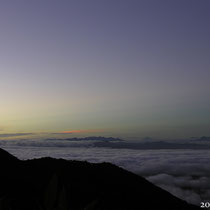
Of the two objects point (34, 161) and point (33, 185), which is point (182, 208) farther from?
point (34, 161)

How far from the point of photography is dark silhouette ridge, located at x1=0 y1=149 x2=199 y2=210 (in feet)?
66.8

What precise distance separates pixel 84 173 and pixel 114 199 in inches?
272

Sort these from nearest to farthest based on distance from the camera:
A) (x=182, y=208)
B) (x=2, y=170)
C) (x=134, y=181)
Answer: (x=2, y=170) → (x=182, y=208) → (x=134, y=181)

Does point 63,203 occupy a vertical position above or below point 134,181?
above

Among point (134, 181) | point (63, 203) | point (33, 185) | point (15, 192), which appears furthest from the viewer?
point (134, 181)

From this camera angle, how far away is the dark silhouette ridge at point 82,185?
20361 mm

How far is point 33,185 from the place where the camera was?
2217 cm

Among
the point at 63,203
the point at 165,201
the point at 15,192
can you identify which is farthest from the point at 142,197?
the point at 63,203

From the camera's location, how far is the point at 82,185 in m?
26.1

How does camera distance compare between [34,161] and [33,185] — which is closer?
[33,185]

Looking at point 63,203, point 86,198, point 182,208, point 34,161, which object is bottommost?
point 182,208

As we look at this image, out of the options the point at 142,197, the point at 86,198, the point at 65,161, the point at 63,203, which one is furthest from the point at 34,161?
the point at 63,203

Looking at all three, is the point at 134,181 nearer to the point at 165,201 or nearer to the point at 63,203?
the point at 165,201

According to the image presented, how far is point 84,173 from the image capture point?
30.9 metres
